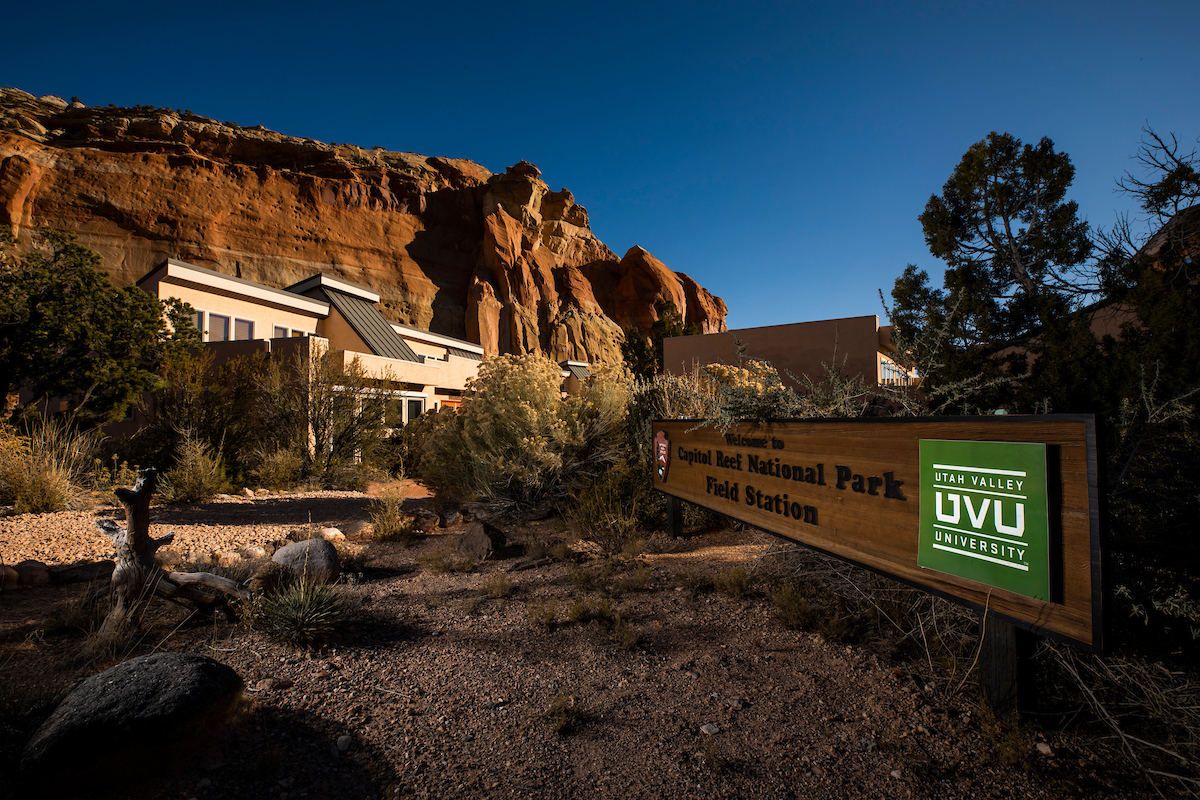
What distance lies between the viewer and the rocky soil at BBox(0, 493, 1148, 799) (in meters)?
2.29

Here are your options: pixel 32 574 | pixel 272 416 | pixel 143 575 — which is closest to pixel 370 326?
pixel 272 416

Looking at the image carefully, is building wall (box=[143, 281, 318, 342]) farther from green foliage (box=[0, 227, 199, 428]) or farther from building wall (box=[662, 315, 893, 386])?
building wall (box=[662, 315, 893, 386])

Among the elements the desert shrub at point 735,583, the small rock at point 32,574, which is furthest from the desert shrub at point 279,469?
the desert shrub at point 735,583

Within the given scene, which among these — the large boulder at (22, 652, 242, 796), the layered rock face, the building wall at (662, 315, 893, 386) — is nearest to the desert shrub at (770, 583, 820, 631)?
the large boulder at (22, 652, 242, 796)

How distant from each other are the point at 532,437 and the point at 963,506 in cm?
588

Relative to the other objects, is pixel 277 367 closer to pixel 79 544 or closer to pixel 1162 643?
pixel 79 544

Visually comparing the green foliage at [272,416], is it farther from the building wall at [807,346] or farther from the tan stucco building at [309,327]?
the building wall at [807,346]

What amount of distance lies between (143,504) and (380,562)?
2625 millimetres

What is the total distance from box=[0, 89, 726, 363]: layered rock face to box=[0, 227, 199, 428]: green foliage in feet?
77.7

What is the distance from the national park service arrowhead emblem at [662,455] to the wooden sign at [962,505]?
2.02 meters

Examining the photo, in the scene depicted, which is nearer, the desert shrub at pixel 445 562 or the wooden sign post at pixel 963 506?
the wooden sign post at pixel 963 506

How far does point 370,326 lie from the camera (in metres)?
22.7

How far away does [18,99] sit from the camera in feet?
136

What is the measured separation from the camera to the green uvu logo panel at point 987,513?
2271 millimetres
